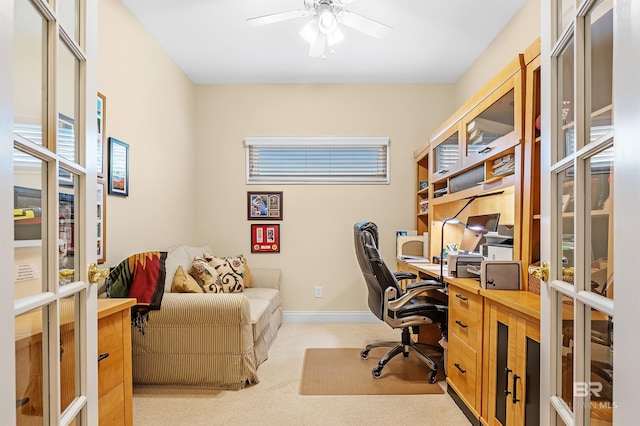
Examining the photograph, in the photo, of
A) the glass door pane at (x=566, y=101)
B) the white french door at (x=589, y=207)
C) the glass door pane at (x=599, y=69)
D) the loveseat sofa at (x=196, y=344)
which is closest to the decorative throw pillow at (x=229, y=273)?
the loveseat sofa at (x=196, y=344)

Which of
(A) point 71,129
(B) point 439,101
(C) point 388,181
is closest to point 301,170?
(C) point 388,181

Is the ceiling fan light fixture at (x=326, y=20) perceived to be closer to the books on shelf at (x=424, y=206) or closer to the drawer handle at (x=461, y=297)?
the drawer handle at (x=461, y=297)

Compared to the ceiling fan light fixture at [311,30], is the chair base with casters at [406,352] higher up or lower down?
lower down

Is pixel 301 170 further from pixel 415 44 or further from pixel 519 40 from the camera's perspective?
pixel 519 40

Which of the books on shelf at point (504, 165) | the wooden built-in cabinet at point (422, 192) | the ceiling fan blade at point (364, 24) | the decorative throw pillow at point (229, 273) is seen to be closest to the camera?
the books on shelf at point (504, 165)

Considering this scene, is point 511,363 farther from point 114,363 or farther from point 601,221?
point 114,363

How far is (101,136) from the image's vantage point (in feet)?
8.19

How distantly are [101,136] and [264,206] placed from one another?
6.74 feet

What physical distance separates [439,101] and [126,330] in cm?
388

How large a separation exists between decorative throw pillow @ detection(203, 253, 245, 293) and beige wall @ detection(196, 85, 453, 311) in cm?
80

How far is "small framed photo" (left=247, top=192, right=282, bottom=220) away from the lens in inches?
171

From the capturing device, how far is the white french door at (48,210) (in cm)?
68

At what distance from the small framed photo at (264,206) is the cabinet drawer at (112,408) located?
107 inches

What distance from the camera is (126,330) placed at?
1.79 metres
